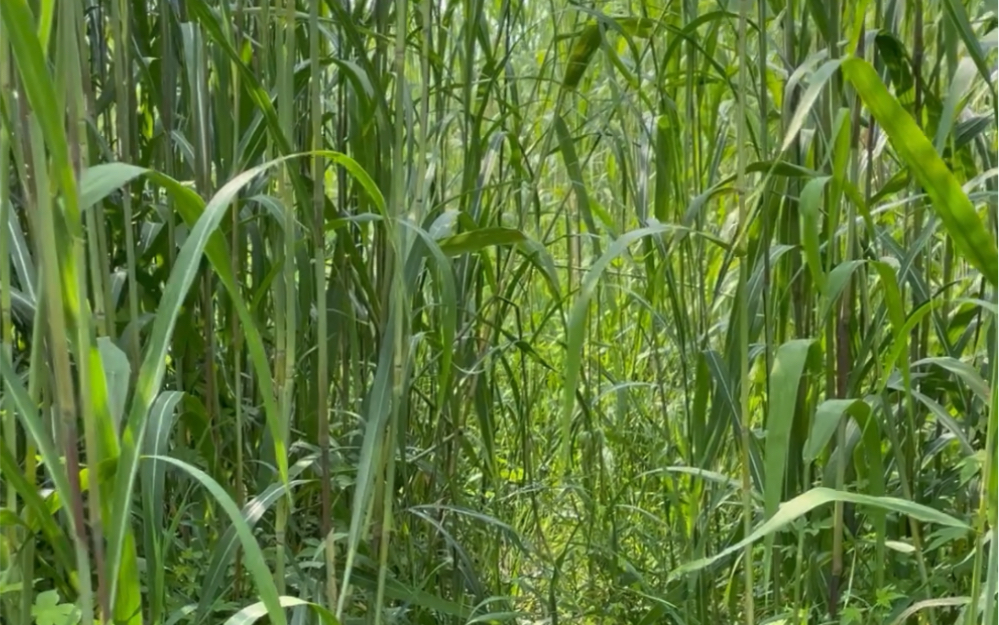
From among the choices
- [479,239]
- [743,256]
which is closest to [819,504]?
[743,256]

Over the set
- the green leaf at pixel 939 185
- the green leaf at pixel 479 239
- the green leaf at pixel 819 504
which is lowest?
the green leaf at pixel 819 504

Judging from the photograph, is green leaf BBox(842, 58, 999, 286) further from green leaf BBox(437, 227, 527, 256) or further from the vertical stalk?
green leaf BBox(437, 227, 527, 256)

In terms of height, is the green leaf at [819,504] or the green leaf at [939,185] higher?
the green leaf at [939,185]

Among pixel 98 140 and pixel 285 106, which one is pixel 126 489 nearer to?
pixel 285 106

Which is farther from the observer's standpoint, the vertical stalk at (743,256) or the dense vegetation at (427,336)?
the vertical stalk at (743,256)

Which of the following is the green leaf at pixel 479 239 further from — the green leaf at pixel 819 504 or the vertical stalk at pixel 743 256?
the green leaf at pixel 819 504

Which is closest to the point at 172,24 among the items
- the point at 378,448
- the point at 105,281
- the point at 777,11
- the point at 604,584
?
the point at 105,281

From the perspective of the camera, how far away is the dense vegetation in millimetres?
641

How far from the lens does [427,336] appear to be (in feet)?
3.66

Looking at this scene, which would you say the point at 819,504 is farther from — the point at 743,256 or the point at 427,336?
the point at 427,336

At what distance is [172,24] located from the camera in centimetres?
107

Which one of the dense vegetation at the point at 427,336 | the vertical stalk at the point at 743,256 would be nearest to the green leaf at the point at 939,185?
the dense vegetation at the point at 427,336

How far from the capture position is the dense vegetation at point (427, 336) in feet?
2.10

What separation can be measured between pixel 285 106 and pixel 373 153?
35 cm
